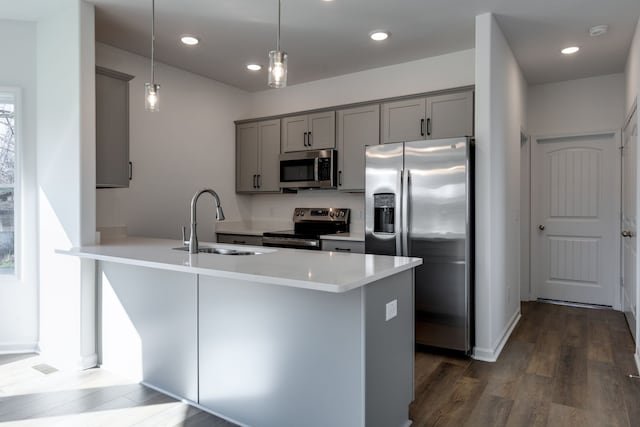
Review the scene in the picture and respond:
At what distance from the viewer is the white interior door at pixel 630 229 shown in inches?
140

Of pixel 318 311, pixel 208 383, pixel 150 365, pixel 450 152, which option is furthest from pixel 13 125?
pixel 450 152

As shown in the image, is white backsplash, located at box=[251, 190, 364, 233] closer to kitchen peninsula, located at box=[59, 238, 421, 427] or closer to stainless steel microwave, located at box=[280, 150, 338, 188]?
stainless steel microwave, located at box=[280, 150, 338, 188]

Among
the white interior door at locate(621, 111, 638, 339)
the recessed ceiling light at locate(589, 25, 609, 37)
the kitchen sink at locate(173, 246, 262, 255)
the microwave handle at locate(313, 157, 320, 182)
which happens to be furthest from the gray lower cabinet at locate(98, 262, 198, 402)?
the recessed ceiling light at locate(589, 25, 609, 37)

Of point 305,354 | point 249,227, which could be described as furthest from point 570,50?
point 249,227

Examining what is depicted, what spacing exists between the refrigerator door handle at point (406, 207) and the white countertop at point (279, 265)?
3.45 feet

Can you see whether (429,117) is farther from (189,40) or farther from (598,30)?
(189,40)

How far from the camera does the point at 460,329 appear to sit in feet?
10.6

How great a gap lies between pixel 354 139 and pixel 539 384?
2.73m

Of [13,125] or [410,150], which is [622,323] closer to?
[410,150]

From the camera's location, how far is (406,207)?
340cm

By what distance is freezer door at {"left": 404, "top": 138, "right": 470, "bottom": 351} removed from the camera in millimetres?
3195

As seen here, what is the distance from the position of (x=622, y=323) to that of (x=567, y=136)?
213 centimetres

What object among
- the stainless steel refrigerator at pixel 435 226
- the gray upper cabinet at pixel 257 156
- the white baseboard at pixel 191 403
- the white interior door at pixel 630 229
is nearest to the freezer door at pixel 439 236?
the stainless steel refrigerator at pixel 435 226

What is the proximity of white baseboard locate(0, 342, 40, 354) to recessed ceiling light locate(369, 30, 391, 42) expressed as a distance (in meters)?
3.77
